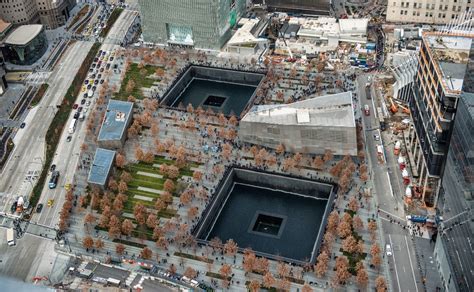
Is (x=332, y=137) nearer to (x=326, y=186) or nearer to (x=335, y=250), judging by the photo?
(x=326, y=186)

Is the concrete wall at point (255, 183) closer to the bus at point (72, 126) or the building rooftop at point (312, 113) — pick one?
the building rooftop at point (312, 113)

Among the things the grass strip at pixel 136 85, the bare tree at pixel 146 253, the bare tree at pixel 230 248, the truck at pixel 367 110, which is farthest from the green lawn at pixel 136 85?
the bare tree at pixel 230 248

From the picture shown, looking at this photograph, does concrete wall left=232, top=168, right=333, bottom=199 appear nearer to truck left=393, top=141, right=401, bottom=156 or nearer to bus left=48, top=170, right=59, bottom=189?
truck left=393, top=141, right=401, bottom=156

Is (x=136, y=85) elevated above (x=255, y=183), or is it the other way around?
(x=136, y=85)

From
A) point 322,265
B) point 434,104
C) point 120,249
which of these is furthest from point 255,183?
point 434,104

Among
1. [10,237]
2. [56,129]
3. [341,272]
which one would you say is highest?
[56,129]

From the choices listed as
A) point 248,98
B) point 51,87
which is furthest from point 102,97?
point 248,98

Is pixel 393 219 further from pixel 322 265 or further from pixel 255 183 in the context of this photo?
pixel 255 183

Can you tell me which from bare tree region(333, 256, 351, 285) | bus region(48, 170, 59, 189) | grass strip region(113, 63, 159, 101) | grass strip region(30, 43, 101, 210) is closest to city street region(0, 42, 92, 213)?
grass strip region(30, 43, 101, 210)
